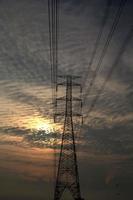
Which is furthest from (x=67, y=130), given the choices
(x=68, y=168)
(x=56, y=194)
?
(x=56, y=194)

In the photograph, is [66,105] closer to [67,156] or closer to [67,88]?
[67,88]

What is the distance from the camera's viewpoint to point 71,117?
59875 mm

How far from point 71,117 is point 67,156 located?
6.94 m

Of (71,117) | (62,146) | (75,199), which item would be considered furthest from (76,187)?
(71,117)

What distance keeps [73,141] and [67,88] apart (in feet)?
29.5

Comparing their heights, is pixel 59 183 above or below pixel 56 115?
below

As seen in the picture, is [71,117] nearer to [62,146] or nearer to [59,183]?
[62,146]

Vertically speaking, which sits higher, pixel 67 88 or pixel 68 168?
pixel 67 88

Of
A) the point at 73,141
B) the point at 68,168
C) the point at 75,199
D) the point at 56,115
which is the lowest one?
the point at 75,199

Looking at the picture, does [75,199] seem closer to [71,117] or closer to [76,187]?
[76,187]

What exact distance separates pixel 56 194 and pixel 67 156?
6525 millimetres

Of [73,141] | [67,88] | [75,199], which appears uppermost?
[67,88]

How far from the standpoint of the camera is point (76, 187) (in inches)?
2408

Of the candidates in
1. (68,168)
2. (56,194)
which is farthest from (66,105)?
(56,194)
